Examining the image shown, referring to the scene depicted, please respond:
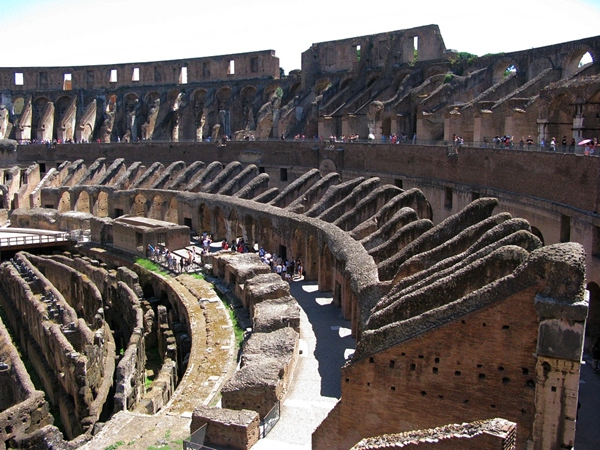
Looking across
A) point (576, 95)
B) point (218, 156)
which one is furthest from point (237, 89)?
point (576, 95)

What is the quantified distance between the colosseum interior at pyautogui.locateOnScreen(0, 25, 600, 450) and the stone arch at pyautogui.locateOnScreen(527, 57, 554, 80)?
3.1 inches

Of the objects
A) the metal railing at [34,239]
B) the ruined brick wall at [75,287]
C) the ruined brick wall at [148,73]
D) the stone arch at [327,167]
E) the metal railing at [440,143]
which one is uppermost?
the ruined brick wall at [148,73]

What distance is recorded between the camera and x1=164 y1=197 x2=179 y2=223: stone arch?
36500 millimetres

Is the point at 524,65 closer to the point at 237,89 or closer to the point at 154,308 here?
the point at 154,308

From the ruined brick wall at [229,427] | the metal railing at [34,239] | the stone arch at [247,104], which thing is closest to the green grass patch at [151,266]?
the metal railing at [34,239]

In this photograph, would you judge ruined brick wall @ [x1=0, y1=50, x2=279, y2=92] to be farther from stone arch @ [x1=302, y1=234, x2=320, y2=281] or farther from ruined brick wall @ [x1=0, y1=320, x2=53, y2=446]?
ruined brick wall @ [x1=0, y1=320, x2=53, y2=446]

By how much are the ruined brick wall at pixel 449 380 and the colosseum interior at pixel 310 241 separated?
0.12ft

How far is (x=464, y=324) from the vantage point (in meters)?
11.3

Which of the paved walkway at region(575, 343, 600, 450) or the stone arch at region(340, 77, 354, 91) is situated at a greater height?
the stone arch at region(340, 77, 354, 91)

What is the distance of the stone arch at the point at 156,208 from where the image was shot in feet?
123

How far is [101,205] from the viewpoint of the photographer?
40406mm

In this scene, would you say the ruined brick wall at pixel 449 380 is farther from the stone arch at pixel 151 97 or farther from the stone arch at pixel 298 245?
the stone arch at pixel 151 97

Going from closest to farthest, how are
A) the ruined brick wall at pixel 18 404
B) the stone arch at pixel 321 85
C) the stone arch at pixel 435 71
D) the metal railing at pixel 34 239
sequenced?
1. the ruined brick wall at pixel 18 404
2. the metal railing at pixel 34 239
3. the stone arch at pixel 435 71
4. the stone arch at pixel 321 85

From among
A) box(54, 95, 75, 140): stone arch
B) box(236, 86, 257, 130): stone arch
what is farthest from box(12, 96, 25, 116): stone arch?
box(236, 86, 257, 130): stone arch
